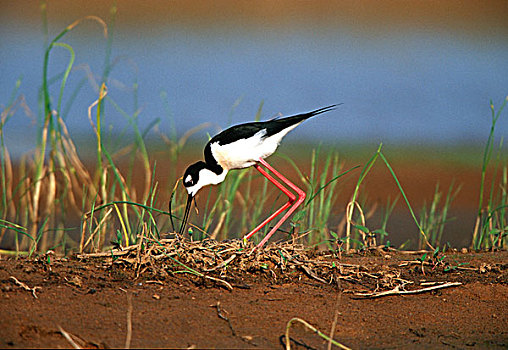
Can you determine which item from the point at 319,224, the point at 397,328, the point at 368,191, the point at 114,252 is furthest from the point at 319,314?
the point at 368,191

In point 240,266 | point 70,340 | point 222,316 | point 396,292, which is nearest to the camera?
point 70,340

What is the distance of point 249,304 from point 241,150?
129 cm

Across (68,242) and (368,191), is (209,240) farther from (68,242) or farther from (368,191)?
(368,191)

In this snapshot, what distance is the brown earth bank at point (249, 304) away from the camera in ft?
7.15

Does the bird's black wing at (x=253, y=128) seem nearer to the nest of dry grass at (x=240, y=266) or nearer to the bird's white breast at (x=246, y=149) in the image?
the bird's white breast at (x=246, y=149)

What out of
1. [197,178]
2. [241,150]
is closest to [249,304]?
[241,150]

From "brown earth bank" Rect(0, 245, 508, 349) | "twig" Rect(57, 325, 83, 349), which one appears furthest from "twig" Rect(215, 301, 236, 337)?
"twig" Rect(57, 325, 83, 349)

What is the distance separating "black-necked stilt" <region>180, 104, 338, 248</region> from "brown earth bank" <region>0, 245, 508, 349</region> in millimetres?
720

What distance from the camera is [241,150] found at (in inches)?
142

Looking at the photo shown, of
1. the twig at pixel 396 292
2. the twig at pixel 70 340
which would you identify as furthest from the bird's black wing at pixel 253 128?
the twig at pixel 70 340

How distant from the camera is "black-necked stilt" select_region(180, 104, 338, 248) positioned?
358cm

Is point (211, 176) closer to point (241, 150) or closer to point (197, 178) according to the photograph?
point (197, 178)

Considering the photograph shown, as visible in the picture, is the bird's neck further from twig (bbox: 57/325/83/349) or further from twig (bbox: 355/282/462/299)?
twig (bbox: 57/325/83/349)

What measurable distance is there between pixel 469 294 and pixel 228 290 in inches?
48.2
